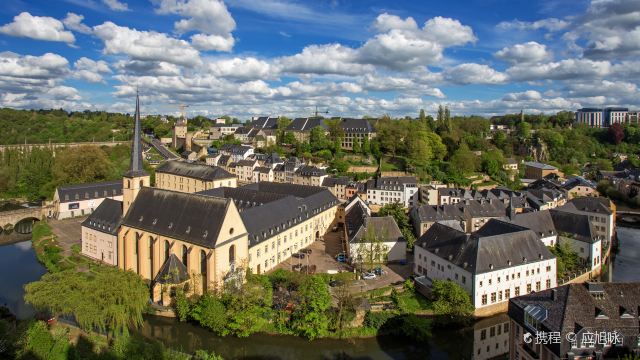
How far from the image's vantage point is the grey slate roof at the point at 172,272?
32.7m

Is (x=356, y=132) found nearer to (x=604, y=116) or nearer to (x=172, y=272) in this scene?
(x=172, y=272)

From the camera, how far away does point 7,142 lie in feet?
328

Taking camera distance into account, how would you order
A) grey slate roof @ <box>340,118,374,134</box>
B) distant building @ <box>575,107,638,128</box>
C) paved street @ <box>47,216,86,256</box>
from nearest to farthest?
paved street @ <box>47,216,86,256</box> → grey slate roof @ <box>340,118,374,134</box> → distant building @ <box>575,107,638,128</box>

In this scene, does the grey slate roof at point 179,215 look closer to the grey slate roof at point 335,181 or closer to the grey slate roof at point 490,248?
the grey slate roof at point 490,248

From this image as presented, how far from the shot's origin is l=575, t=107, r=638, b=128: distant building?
17248 centimetres

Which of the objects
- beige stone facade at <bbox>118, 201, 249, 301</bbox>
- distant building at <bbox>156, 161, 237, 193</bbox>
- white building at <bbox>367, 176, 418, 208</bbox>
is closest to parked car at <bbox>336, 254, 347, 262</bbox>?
beige stone facade at <bbox>118, 201, 249, 301</bbox>

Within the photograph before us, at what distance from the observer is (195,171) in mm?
68125

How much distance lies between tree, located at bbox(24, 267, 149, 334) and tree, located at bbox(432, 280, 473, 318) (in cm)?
2054

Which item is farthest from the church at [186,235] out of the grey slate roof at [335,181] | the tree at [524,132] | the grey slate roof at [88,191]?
the tree at [524,132]

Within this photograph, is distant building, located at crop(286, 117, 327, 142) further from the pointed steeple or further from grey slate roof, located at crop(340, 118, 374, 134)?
the pointed steeple

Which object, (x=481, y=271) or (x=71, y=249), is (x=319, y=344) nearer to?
(x=481, y=271)

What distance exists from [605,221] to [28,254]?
214 ft

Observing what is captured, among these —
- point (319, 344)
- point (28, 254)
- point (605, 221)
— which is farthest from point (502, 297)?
point (28, 254)

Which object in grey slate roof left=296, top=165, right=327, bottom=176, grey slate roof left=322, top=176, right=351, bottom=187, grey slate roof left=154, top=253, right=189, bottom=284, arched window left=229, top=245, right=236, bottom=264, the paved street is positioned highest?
grey slate roof left=296, top=165, right=327, bottom=176
